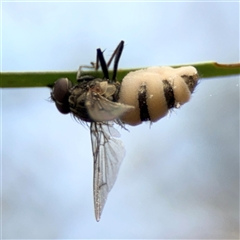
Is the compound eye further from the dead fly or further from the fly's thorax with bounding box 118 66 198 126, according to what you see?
the fly's thorax with bounding box 118 66 198 126

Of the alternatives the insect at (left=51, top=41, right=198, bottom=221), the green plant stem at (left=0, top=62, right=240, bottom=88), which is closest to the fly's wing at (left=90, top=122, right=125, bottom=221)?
the insect at (left=51, top=41, right=198, bottom=221)

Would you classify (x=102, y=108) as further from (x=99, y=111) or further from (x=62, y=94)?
(x=62, y=94)

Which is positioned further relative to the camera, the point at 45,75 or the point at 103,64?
the point at 103,64

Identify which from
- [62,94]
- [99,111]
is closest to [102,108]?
[99,111]

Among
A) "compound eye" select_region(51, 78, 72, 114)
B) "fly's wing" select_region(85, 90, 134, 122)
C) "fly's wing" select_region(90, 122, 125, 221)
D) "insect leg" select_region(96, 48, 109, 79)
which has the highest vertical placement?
"insect leg" select_region(96, 48, 109, 79)

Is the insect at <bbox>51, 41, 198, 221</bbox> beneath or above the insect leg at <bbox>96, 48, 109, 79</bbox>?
beneath

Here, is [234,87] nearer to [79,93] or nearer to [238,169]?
[238,169]
